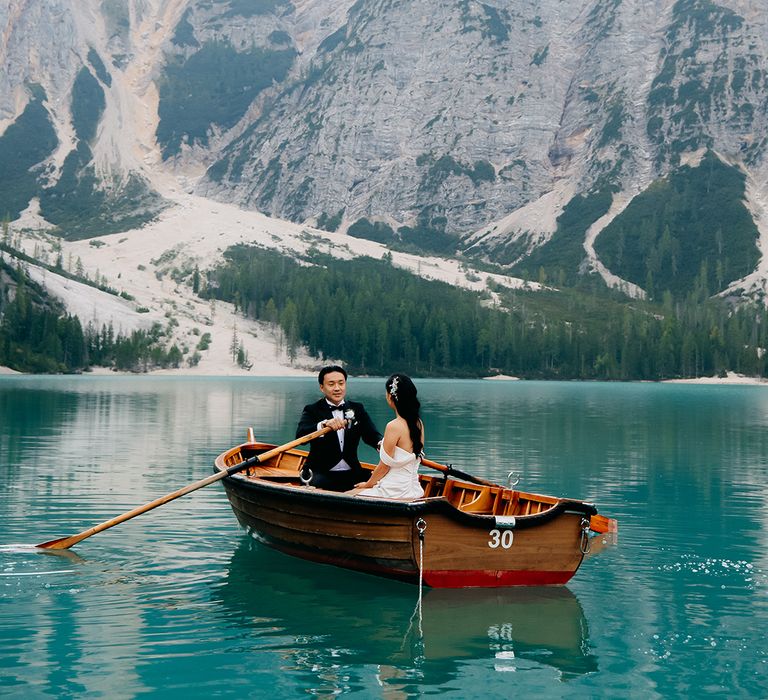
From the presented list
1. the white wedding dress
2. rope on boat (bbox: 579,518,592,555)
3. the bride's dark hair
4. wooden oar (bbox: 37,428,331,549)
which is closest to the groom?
wooden oar (bbox: 37,428,331,549)

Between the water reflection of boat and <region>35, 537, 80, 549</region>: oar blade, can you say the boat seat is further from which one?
<region>35, 537, 80, 549</region>: oar blade

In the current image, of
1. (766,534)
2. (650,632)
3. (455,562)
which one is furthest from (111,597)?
(766,534)

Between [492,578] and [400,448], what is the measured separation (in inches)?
133

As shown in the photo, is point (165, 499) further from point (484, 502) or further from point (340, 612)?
point (484, 502)

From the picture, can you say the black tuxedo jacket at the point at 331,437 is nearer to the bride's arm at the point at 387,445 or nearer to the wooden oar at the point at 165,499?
the wooden oar at the point at 165,499

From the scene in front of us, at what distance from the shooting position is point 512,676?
14.6m

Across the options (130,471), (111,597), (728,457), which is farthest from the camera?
(728,457)

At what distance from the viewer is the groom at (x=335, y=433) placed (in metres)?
21.2

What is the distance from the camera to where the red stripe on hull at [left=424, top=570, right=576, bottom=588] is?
19.0 m

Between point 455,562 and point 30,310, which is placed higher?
point 30,310

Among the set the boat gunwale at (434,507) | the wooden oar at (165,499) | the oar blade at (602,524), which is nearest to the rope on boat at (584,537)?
the boat gunwale at (434,507)

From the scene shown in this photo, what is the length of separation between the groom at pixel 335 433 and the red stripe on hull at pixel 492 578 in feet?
11.5

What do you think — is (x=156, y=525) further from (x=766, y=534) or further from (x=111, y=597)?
(x=766, y=534)

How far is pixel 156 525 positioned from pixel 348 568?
7939 millimetres
